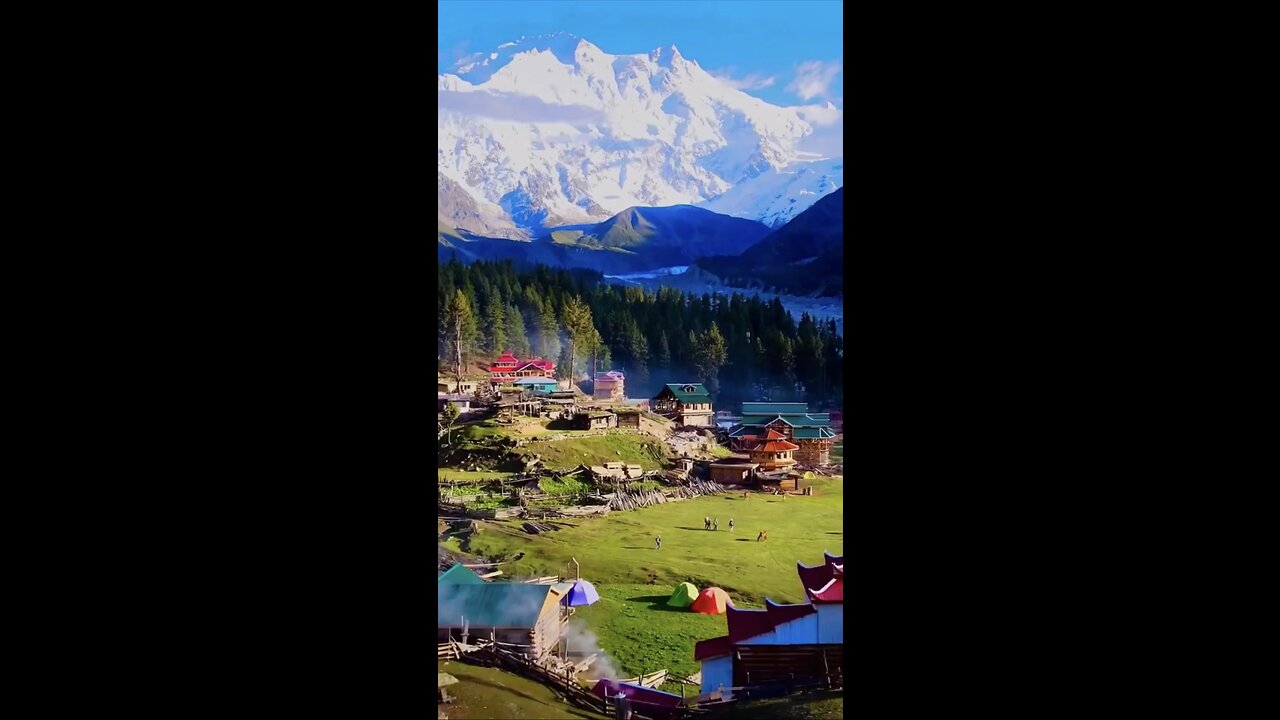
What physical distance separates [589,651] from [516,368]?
1506 mm

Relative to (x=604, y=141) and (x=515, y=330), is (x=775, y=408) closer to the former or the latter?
(x=515, y=330)

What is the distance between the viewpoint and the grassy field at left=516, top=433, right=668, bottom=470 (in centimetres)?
477

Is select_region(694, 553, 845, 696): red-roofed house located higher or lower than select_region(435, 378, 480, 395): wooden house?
lower

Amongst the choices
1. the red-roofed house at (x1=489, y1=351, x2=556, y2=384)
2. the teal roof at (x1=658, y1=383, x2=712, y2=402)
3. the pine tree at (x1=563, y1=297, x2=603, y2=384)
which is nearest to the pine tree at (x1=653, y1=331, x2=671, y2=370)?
the teal roof at (x1=658, y1=383, x2=712, y2=402)

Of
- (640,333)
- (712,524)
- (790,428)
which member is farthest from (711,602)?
(640,333)

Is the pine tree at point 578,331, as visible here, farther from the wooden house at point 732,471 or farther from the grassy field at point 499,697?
the grassy field at point 499,697

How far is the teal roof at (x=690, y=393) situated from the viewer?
15.2 feet

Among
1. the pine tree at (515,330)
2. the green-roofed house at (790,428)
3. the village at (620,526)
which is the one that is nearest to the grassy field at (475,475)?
the village at (620,526)

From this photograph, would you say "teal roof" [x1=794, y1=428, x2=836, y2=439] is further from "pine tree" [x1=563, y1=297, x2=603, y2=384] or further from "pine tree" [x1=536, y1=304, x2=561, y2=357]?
"pine tree" [x1=536, y1=304, x2=561, y2=357]

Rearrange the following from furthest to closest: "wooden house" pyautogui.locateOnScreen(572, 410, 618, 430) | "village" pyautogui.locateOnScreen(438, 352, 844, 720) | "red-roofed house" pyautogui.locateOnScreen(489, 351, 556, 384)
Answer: "red-roofed house" pyautogui.locateOnScreen(489, 351, 556, 384) < "wooden house" pyautogui.locateOnScreen(572, 410, 618, 430) < "village" pyautogui.locateOnScreen(438, 352, 844, 720)

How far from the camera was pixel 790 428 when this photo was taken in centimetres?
462

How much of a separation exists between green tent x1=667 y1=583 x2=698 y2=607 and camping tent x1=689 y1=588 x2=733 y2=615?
0.03 m
